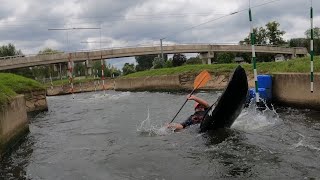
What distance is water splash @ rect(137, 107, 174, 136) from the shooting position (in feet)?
36.9

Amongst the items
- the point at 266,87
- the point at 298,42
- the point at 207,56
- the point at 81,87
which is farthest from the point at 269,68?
the point at 298,42

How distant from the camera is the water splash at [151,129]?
1125cm

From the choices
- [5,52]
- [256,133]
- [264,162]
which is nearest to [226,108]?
[256,133]

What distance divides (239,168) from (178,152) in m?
1.97

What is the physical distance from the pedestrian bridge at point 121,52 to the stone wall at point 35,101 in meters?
25.7

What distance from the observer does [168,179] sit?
22.9ft

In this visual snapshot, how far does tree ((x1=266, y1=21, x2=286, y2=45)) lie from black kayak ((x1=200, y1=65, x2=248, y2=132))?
2448 inches

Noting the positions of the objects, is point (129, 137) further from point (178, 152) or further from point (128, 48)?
point (128, 48)

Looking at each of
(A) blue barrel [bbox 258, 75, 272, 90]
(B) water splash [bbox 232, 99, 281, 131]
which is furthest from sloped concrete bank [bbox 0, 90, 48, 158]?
(A) blue barrel [bbox 258, 75, 272, 90]

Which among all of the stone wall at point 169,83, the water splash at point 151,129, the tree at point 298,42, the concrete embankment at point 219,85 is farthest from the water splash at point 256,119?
the tree at point 298,42

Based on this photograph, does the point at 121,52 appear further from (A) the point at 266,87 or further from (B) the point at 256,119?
(B) the point at 256,119

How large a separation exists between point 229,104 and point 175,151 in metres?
2.07

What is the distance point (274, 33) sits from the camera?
7238cm

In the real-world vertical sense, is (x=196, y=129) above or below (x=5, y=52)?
below
